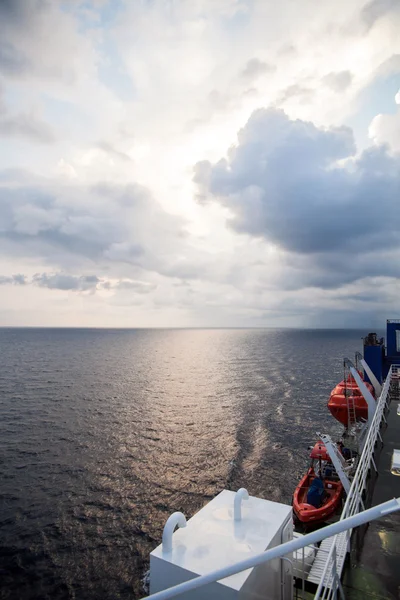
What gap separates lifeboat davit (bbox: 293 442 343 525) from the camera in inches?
907

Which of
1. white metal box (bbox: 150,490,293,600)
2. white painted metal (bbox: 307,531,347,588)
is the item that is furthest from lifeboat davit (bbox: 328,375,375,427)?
white metal box (bbox: 150,490,293,600)

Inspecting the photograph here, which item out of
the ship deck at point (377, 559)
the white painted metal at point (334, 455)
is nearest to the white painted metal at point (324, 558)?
the ship deck at point (377, 559)

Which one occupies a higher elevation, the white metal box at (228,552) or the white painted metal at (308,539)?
the white painted metal at (308,539)

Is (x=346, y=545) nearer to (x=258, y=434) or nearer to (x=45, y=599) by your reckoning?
(x=45, y=599)

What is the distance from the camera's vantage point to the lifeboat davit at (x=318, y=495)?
23.0 metres

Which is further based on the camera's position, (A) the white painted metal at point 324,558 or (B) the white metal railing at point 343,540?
(A) the white painted metal at point 324,558

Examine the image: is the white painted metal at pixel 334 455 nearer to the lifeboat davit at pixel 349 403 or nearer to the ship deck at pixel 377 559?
the ship deck at pixel 377 559

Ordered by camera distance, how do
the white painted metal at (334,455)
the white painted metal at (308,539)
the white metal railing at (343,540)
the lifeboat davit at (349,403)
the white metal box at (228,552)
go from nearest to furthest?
the white painted metal at (308,539), the white metal box at (228,552), the white metal railing at (343,540), the white painted metal at (334,455), the lifeboat davit at (349,403)

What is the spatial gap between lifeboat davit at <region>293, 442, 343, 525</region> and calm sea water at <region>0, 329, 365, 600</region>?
5.13m

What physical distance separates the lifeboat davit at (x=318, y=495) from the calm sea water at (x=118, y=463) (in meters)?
5.13

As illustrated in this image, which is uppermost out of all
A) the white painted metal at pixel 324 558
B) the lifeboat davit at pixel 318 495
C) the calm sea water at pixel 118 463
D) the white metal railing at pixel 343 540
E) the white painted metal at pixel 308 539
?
the white painted metal at pixel 308 539

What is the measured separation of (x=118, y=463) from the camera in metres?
36.6

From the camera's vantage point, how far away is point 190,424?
2029 inches

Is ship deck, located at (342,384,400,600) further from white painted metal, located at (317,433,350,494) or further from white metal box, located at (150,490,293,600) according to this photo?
white painted metal, located at (317,433,350,494)
